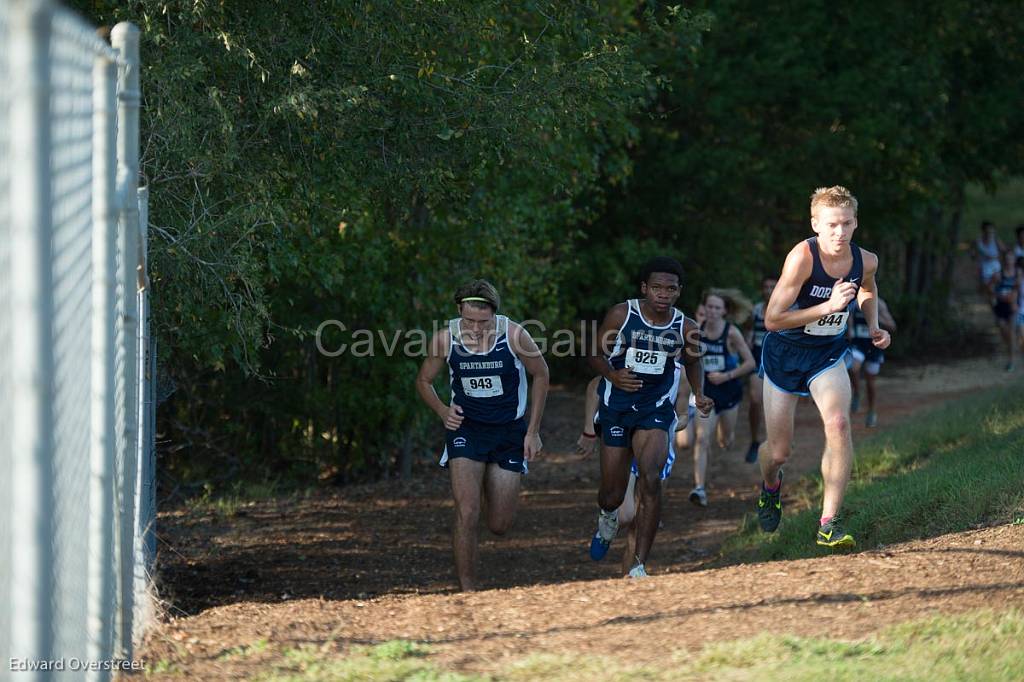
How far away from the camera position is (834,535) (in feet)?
22.9

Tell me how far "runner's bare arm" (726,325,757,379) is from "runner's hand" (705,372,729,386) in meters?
0.04

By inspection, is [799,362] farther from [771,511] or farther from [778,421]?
[771,511]

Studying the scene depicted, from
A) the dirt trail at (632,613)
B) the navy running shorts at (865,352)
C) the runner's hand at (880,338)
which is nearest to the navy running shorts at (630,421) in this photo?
the runner's hand at (880,338)

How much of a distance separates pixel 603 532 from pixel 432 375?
1.60 meters

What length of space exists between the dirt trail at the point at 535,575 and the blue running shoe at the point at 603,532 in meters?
0.50

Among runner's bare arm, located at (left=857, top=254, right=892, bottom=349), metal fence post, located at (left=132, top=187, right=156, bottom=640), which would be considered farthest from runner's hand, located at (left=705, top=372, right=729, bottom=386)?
metal fence post, located at (left=132, top=187, right=156, bottom=640)

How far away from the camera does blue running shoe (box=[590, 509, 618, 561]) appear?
852 centimetres

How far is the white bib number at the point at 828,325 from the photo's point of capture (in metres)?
7.14

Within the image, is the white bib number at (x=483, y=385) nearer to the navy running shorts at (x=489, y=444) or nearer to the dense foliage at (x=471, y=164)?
the navy running shorts at (x=489, y=444)

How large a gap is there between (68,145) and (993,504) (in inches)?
221

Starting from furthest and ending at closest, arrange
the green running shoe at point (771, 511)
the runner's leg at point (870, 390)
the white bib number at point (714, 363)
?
the runner's leg at point (870, 390)
the white bib number at point (714, 363)
the green running shoe at point (771, 511)

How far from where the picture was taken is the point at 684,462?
14180 mm

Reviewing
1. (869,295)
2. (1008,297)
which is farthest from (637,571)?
(1008,297)

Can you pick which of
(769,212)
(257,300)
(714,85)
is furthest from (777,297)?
(769,212)
